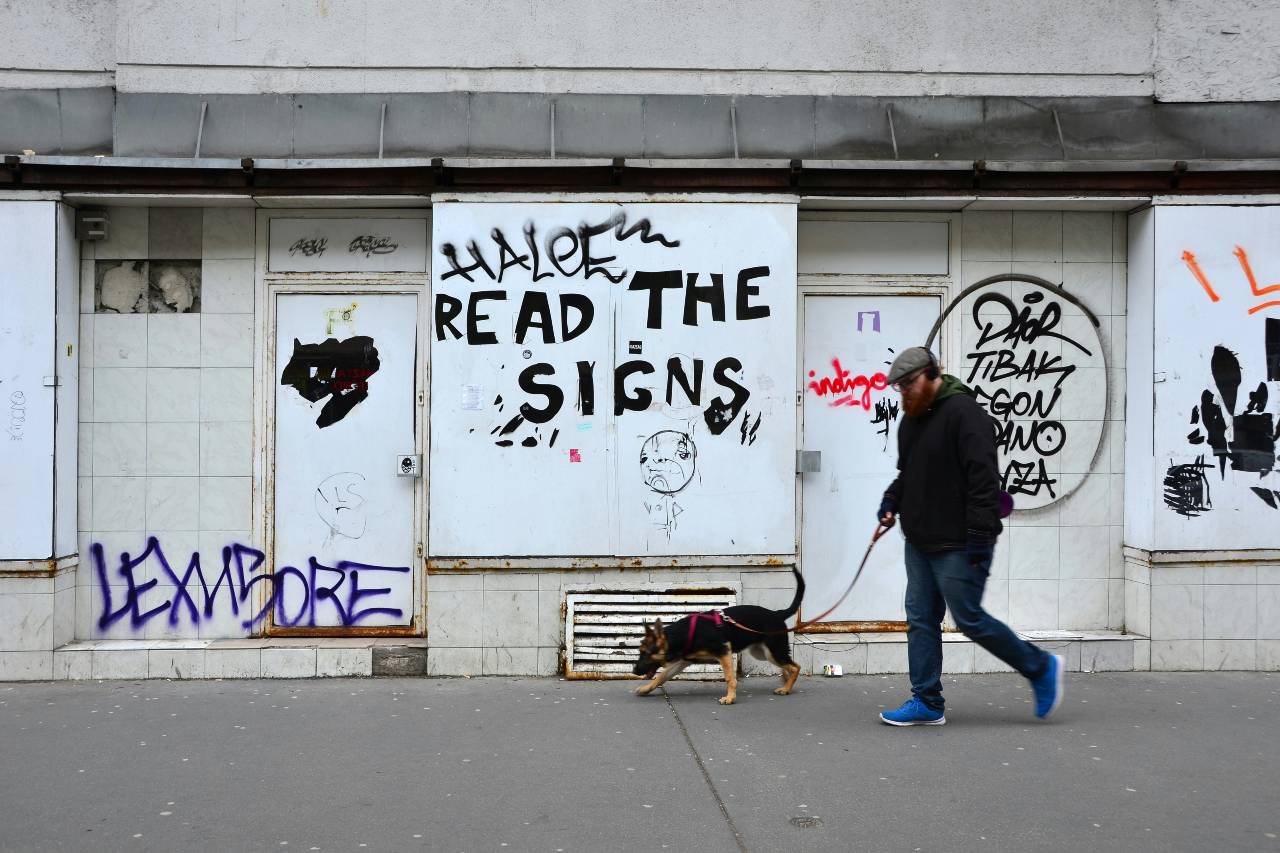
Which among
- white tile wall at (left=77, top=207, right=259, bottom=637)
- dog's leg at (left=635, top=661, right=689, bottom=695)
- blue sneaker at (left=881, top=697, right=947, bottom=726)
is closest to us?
blue sneaker at (left=881, top=697, right=947, bottom=726)

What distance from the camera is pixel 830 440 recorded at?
24.9 ft

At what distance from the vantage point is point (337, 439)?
7426mm

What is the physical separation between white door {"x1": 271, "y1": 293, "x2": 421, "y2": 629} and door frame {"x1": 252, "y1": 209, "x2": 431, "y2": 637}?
4cm

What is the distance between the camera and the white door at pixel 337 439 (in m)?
7.42

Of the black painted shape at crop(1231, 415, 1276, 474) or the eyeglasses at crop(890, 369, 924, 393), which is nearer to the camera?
the eyeglasses at crop(890, 369, 924, 393)

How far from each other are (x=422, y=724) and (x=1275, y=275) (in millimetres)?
6136

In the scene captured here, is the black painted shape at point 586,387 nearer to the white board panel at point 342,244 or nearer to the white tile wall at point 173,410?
the white board panel at point 342,244

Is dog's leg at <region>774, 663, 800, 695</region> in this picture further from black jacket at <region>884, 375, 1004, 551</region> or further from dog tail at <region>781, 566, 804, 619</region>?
black jacket at <region>884, 375, 1004, 551</region>

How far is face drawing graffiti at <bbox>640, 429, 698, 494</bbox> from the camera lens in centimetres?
713

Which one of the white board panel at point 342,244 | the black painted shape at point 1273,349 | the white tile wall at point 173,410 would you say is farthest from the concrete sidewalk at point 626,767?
the white board panel at point 342,244

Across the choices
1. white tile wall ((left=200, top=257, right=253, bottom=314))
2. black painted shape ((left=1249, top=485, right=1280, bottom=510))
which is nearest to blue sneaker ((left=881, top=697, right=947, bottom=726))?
black painted shape ((left=1249, top=485, right=1280, bottom=510))

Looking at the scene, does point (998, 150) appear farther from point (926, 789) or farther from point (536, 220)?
point (926, 789)

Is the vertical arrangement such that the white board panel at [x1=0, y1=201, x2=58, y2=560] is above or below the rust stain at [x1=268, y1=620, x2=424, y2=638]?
above

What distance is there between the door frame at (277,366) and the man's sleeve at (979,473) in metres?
3.56
